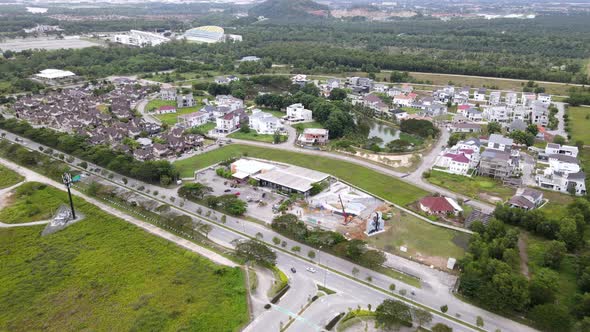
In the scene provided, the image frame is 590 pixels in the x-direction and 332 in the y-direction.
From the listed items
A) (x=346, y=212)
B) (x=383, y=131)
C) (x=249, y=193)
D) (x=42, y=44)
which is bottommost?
(x=383, y=131)

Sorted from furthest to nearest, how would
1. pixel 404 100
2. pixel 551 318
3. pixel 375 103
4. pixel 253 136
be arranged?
1. pixel 404 100
2. pixel 375 103
3. pixel 253 136
4. pixel 551 318

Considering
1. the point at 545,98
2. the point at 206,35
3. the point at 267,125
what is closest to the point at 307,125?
the point at 267,125

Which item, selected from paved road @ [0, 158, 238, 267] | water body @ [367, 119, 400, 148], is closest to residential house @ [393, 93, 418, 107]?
water body @ [367, 119, 400, 148]

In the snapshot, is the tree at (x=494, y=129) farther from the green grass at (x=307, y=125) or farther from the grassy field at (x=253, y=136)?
the grassy field at (x=253, y=136)

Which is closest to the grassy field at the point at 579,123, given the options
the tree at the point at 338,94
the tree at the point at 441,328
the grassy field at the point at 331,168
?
the grassy field at the point at 331,168

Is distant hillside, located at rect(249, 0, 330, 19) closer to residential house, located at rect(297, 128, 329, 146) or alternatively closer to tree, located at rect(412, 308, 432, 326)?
residential house, located at rect(297, 128, 329, 146)

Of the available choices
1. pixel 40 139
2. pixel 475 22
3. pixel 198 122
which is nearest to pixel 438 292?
pixel 198 122

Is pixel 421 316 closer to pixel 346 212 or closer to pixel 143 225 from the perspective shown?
pixel 346 212
